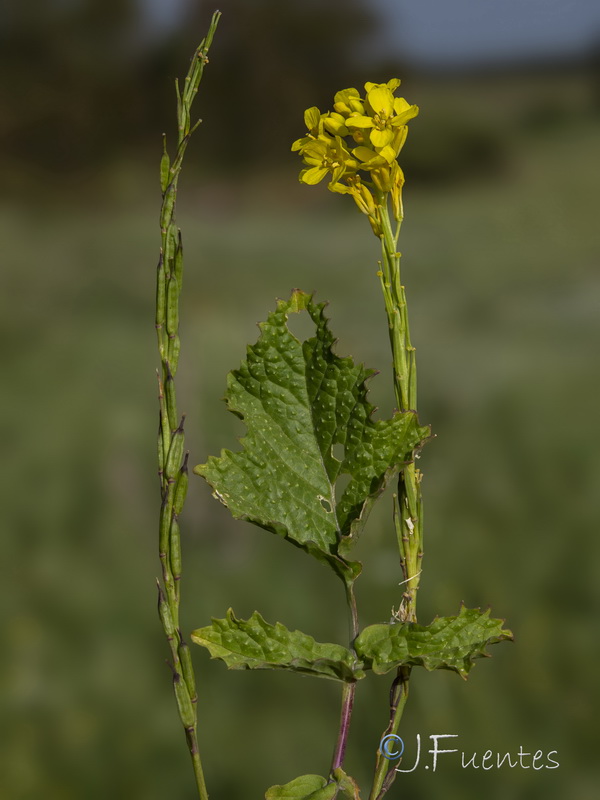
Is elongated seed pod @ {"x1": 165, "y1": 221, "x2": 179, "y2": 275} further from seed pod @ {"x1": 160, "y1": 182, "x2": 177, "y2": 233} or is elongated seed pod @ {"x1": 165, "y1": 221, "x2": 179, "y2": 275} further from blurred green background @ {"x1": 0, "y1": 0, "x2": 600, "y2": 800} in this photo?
blurred green background @ {"x1": 0, "y1": 0, "x2": 600, "y2": 800}

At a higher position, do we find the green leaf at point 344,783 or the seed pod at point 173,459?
the seed pod at point 173,459

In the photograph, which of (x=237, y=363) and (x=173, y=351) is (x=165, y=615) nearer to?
(x=173, y=351)

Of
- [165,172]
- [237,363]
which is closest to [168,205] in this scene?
[165,172]

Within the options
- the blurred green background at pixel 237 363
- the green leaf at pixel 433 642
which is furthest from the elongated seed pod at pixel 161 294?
the blurred green background at pixel 237 363

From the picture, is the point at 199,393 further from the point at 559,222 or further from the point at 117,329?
the point at 559,222

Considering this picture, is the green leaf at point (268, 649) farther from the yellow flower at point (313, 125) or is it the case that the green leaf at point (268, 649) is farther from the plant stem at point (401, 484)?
the yellow flower at point (313, 125)

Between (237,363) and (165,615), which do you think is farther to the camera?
(237,363)
